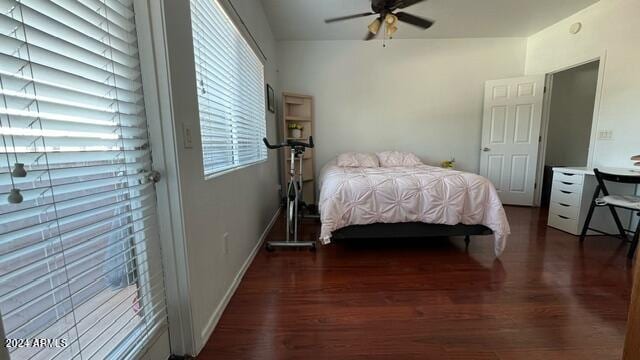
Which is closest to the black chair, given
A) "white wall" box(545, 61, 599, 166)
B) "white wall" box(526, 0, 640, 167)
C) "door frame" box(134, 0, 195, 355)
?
"white wall" box(526, 0, 640, 167)

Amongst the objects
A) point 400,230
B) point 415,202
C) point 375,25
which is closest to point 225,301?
point 400,230

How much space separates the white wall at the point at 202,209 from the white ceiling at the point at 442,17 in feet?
3.67

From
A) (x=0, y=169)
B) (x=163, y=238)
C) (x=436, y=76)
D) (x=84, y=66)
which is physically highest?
(x=436, y=76)

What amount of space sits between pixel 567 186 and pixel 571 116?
8.65ft

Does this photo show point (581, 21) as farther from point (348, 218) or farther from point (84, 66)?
point (84, 66)

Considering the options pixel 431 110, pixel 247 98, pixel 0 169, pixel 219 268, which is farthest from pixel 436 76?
pixel 0 169

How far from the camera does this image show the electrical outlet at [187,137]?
3.58ft

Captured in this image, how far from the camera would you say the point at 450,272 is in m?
1.91

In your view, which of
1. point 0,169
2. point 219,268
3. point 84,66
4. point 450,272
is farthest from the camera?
point 450,272

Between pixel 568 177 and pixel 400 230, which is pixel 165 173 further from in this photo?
pixel 568 177

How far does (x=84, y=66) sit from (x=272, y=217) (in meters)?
2.54

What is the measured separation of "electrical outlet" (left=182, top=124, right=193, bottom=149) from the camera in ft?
3.58

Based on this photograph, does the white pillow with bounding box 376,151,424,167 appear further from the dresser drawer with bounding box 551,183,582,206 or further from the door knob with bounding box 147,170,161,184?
the door knob with bounding box 147,170,161,184

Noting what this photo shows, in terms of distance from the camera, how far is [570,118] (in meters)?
4.33
